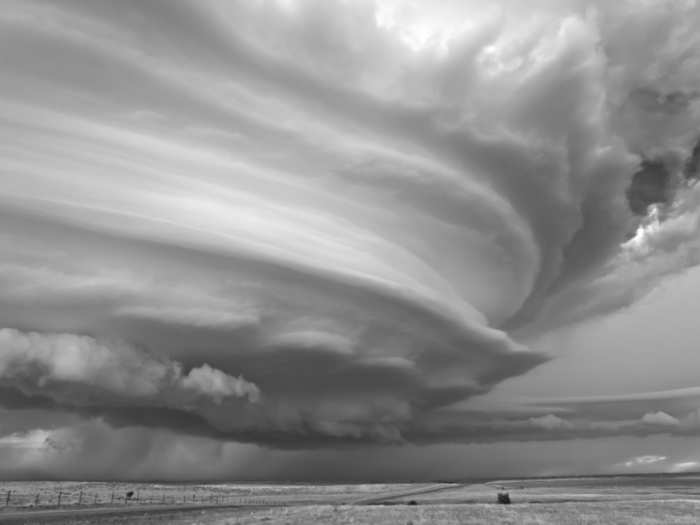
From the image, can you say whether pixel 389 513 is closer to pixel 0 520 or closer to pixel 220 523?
pixel 220 523

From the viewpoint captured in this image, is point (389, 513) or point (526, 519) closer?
point (526, 519)

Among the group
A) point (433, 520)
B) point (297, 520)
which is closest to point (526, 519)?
point (433, 520)

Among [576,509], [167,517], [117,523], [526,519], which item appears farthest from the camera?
[576,509]

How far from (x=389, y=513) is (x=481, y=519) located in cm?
1365

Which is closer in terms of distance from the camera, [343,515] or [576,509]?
[343,515]

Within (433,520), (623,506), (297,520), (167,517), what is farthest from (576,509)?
(167,517)

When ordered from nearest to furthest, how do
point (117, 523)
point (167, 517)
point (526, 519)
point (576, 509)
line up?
1. point (117, 523)
2. point (526, 519)
3. point (167, 517)
4. point (576, 509)

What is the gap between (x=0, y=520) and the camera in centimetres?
6431

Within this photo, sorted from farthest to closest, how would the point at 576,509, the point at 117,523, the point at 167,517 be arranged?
the point at 576,509 < the point at 167,517 < the point at 117,523

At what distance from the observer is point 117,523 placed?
63.7 metres

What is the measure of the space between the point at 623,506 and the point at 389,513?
36.5 metres

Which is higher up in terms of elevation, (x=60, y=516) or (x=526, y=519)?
(x=60, y=516)

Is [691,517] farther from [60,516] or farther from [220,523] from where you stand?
[60,516]

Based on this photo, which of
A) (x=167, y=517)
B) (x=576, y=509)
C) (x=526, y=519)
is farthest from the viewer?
(x=576, y=509)
